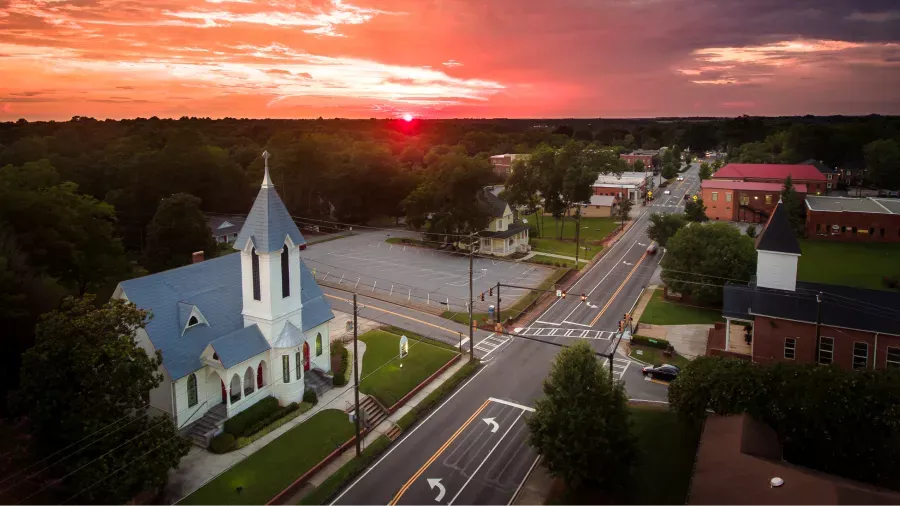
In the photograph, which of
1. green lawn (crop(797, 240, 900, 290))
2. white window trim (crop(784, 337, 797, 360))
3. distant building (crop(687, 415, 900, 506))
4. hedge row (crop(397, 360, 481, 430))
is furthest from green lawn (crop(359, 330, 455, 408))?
green lawn (crop(797, 240, 900, 290))

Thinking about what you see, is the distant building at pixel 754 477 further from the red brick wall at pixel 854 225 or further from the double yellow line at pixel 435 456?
the red brick wall at pixel 854 225

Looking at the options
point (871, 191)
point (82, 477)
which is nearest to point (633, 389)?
point (82, 477)

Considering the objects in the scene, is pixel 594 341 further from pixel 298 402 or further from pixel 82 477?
pixel 82 477

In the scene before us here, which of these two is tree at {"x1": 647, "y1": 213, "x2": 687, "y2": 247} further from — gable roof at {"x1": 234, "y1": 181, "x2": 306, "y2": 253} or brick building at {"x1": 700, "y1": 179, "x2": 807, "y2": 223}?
gable roof at {"x1": 234, "y1": 181, "x2": 306, "y2": 253}

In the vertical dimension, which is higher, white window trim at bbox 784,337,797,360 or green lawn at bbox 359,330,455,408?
white window trim at bbox 784,337,797,360

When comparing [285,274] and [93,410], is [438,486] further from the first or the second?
[93,410]

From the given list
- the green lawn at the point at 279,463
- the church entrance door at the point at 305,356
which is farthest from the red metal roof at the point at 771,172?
the green lawn at the point at 279,463
